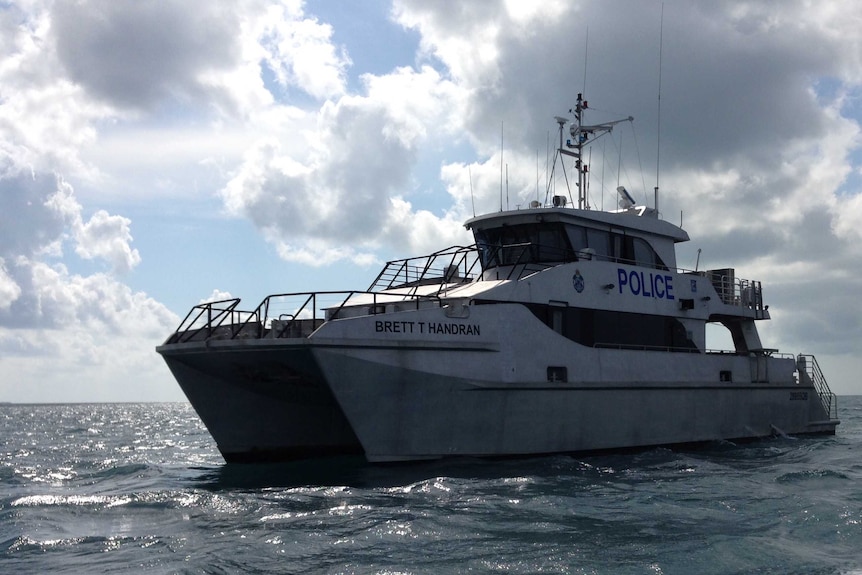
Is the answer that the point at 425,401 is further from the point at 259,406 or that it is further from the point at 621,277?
the point at 621,277

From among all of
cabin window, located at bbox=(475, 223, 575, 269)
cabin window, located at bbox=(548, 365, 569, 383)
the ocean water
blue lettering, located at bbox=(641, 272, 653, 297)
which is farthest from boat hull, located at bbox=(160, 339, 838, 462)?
cabin window, located at bbox=(475, 223, 575, 269)

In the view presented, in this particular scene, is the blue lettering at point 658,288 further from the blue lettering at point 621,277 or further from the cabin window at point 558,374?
the cabin window at point 558,374

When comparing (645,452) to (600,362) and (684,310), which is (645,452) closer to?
(600,362)

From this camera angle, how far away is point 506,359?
15.8 m

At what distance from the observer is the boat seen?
567 inches

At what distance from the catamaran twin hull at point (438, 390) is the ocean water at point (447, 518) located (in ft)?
1.84

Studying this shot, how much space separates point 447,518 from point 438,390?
13.6 ft

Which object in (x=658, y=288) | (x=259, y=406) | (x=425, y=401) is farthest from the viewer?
(x=658, y=288)

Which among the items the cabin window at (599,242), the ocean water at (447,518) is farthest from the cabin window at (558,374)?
the cabin window at (599,242)

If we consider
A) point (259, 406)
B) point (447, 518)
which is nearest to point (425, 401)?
point (259, 406)

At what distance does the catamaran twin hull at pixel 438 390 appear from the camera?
14.2 m

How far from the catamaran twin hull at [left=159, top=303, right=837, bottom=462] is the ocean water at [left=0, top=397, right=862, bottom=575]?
560 mm

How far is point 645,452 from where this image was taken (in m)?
18.2

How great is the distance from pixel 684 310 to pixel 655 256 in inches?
55.8
